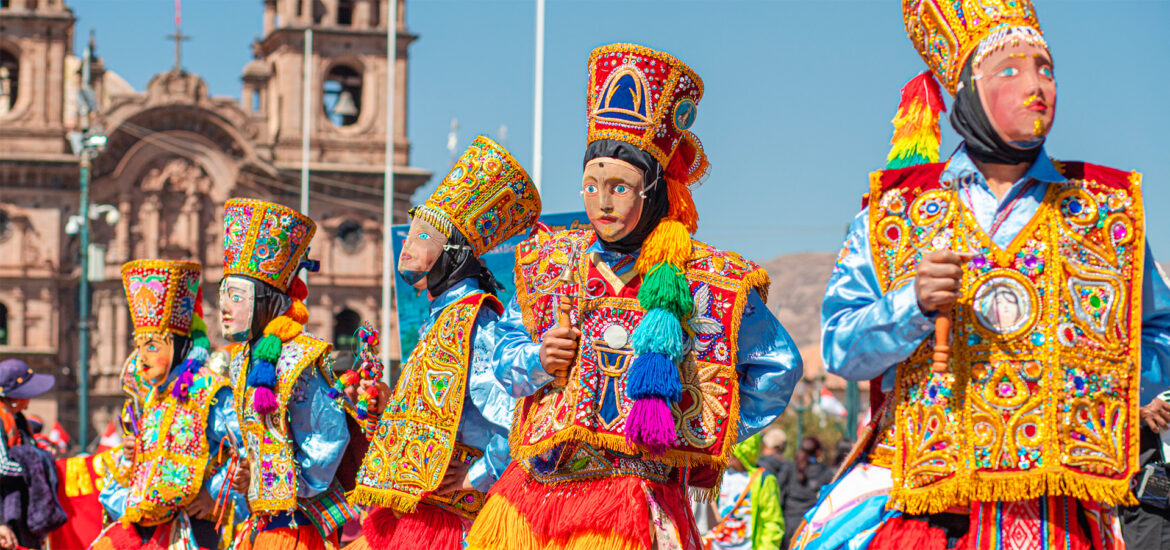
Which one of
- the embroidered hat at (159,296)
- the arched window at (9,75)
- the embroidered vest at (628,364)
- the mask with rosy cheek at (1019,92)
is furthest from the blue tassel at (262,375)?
the arched window at (9,75)

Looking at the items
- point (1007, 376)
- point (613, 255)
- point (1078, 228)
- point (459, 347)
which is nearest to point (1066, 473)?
point (1007, 376)

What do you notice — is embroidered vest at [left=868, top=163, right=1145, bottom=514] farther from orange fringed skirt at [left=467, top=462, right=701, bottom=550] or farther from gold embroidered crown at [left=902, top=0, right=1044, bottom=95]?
orange fringed skirt at [left=467, top=462, right=701, bottom=550]

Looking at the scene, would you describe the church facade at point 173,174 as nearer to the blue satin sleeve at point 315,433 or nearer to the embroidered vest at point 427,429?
the blue satin sleeve at point 315,433

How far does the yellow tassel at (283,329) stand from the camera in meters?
7.95

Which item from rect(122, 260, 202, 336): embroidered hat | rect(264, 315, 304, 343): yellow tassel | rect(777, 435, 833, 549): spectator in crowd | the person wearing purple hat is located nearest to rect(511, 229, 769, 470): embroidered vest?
rect(264, 315, 304, 343): yellow tassel

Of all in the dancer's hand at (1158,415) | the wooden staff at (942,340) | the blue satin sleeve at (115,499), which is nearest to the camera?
the wooden staff at (942,340)

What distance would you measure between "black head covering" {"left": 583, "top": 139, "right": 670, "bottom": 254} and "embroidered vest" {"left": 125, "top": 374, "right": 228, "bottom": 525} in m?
3.84

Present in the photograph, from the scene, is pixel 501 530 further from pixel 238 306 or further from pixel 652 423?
pixel 238 306

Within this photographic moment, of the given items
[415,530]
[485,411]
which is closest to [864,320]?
[485,411]

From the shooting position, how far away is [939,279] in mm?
4234

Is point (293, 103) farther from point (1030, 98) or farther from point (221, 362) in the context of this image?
point (1030, 98)

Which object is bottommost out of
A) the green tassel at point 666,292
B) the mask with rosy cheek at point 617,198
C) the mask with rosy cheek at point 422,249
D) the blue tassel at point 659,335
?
the blue tassel at point 659,335

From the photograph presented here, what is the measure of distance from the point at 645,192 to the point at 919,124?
103 centimetres

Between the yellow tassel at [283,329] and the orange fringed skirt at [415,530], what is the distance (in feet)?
4.75
